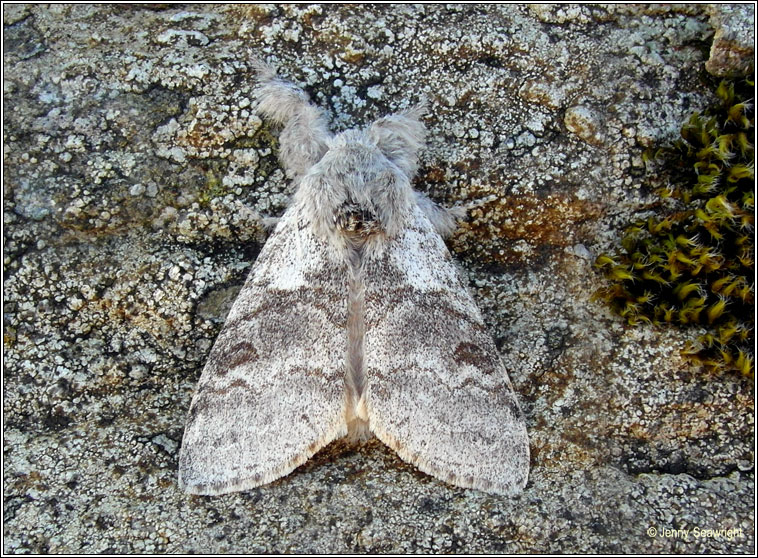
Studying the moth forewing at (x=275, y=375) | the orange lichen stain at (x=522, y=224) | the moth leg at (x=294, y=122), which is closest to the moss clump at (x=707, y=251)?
the orange lichen stain at (x=522, y=224)

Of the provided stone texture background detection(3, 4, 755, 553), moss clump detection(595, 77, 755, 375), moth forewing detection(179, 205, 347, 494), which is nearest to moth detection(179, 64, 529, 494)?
moth forewing detection(179, 205, 347, 494)

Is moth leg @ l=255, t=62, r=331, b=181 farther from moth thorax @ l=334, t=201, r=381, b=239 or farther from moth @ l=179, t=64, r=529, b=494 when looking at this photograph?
moth thorax @ l=334, t=201, r=381, b=239

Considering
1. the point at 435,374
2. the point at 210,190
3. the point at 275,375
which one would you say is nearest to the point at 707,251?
the point at 435,374

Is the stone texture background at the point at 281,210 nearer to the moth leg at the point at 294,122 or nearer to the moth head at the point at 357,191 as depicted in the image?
the moth leg at the point at 294,122

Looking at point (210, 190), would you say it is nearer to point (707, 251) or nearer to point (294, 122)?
point (294, 122)

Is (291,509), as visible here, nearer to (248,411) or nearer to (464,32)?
(248,411)

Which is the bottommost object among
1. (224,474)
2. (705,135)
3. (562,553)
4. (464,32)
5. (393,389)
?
(562,553)

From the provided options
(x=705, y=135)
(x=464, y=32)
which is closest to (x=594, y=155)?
(x=705, y=135)
